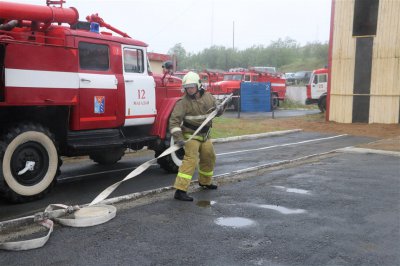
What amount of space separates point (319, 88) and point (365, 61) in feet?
24.1

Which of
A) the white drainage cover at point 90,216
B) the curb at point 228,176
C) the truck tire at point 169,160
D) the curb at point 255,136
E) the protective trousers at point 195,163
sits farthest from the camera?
the curb at point 255,136

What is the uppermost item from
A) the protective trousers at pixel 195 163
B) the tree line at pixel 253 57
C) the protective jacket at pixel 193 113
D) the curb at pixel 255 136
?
the tree line at pixel 253 57

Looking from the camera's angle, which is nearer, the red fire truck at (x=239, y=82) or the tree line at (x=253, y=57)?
the red fire truck at (x=239, y=82)

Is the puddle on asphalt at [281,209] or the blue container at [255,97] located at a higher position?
the blue container at [255,97]

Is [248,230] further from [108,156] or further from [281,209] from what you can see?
[108,156]

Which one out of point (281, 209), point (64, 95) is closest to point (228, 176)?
point (281, 209)

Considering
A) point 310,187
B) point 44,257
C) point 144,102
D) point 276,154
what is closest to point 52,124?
point 144,102

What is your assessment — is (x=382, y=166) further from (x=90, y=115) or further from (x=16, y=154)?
(x=16, y=154)

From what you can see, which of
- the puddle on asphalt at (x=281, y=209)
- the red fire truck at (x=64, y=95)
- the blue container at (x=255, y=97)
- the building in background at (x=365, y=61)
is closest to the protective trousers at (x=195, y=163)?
the puddle on asphalt at (x=281, y=209)

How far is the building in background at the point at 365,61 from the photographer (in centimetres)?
1816

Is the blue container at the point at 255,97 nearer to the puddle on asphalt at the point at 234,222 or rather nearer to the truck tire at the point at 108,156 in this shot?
the truck tire at the point at 108,156

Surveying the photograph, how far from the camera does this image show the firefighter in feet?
21.2

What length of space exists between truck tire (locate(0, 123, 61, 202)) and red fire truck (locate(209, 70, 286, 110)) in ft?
57.9

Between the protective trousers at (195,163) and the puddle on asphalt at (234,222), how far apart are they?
1095 millimetres
